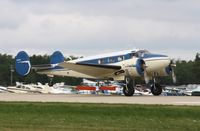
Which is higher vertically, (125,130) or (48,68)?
(48,68)

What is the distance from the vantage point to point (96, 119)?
19281 mm

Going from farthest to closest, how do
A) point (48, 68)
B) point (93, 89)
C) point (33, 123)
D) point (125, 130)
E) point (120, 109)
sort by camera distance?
point (93, 89), point (48, 68), point (120, 109), point (33, 123), point (125, 130)

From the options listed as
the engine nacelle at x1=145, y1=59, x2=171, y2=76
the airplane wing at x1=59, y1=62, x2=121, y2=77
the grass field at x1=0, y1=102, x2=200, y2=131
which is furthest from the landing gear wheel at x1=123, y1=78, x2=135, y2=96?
the grass field at x1=0, y1=102, x2=200, y2=131

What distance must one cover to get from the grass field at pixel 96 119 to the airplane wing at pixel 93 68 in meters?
18.7

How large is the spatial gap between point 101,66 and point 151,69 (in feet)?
13.5

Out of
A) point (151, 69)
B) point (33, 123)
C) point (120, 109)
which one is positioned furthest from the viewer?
point (151, 69)

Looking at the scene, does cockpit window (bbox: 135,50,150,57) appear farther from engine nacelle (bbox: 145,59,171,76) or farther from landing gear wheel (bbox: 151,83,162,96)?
landing gear wheel (bbox: 151,83,162,96)

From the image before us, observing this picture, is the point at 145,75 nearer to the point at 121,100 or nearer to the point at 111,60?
the point at 111,60

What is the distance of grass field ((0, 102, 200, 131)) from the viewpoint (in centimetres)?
1669

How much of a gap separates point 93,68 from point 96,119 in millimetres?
24714

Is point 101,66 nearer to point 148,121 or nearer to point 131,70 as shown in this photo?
point 131,70

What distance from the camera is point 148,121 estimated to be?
18625 millimetres

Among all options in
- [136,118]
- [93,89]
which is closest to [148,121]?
[136,118]

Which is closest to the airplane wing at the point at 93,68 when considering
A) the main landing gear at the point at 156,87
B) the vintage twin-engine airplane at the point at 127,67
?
the vintage twin-engine airplane at the point at 127,67
